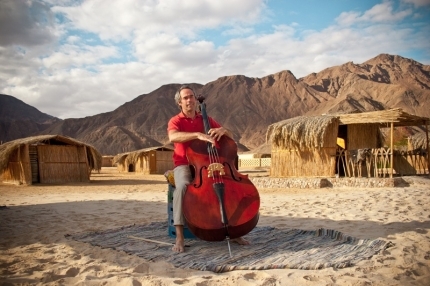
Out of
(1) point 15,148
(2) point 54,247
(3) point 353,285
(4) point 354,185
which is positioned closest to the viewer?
(3) point 353,285

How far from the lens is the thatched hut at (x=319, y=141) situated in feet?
37.6

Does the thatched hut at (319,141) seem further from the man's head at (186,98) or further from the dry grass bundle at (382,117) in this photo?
the man's head at (186,98)

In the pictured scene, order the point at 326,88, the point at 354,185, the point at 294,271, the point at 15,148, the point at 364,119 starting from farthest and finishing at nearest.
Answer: the point at 326,88
the point at 15,148
the point at 364,119
the point at 354,185
the point at 294,271

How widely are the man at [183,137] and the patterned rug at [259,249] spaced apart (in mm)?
224

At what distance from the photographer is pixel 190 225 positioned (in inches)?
119

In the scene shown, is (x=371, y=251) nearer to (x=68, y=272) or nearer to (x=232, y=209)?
(x=232, y=209)

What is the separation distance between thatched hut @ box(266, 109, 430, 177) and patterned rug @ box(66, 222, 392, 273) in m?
8.23

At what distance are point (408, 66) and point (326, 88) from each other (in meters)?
22.5

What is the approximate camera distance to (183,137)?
3461mm

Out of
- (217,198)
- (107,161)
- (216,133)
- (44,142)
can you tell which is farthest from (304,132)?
(107,161)

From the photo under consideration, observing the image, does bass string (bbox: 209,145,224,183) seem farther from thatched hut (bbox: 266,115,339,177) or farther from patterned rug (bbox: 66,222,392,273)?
thatched hut (bbox: 266,115,339,177)

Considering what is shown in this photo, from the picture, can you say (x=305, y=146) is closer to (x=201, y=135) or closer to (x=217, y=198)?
(x=201, y=135)

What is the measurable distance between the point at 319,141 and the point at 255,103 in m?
64.7

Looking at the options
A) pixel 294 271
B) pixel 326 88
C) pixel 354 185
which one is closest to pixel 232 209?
pixel 294 271
